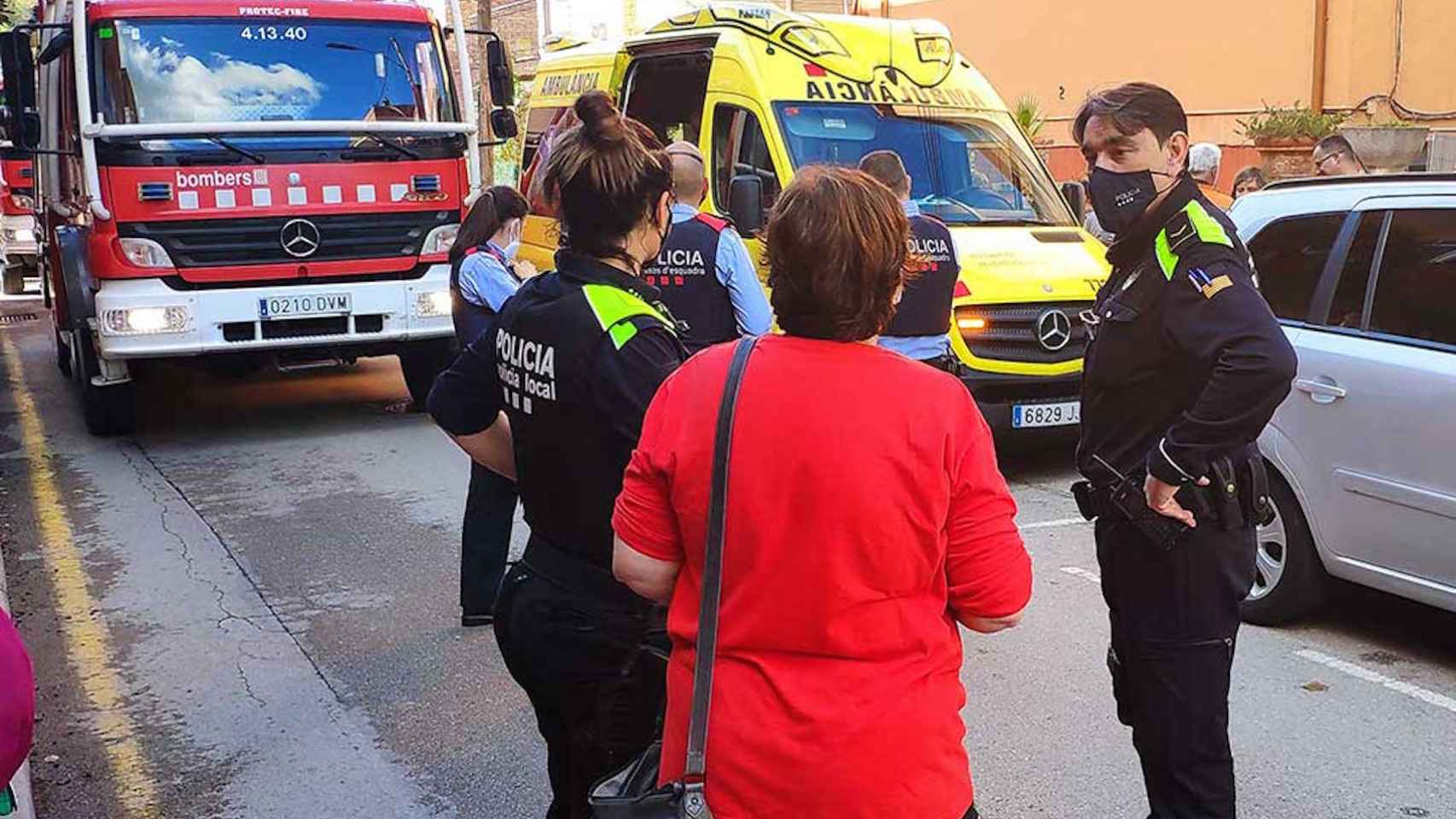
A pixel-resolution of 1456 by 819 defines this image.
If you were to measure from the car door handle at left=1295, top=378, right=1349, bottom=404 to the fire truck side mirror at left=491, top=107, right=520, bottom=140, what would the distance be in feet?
21.5

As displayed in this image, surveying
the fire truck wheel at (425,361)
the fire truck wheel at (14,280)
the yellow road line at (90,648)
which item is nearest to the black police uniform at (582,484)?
the yellow road line at (90,648)

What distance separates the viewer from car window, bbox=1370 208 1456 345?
195 inches

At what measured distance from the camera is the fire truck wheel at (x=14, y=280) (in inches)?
794

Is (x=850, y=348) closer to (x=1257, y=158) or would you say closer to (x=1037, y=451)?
(x=1037, y=451)

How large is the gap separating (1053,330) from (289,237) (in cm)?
477

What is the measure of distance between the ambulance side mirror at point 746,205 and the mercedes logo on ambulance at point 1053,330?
1.63 m

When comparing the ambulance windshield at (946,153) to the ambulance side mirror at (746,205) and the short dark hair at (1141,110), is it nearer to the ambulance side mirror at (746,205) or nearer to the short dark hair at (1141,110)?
the ambulance side mirror at (746,205)

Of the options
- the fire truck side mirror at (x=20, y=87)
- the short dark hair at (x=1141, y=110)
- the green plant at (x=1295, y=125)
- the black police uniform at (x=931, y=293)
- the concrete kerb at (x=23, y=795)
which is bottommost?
the concrete kerb at (x=23, y=795)

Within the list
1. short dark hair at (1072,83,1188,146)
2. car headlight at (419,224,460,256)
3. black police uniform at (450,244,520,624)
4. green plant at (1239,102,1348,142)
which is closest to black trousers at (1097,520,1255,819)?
short dark hair at (1072,83,1188,146)

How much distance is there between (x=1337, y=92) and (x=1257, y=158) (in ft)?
3.46

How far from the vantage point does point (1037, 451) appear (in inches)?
353

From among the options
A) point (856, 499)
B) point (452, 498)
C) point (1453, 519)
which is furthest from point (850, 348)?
point (452, 498)

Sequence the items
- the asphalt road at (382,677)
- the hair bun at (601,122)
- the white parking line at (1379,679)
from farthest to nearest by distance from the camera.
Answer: the white parking line at (1379,679) < the asphalt road at (382,677) < the hair bun at (601,122)


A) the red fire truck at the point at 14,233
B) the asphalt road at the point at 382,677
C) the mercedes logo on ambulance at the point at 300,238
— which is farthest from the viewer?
the red fire truck at the point at 14,233
